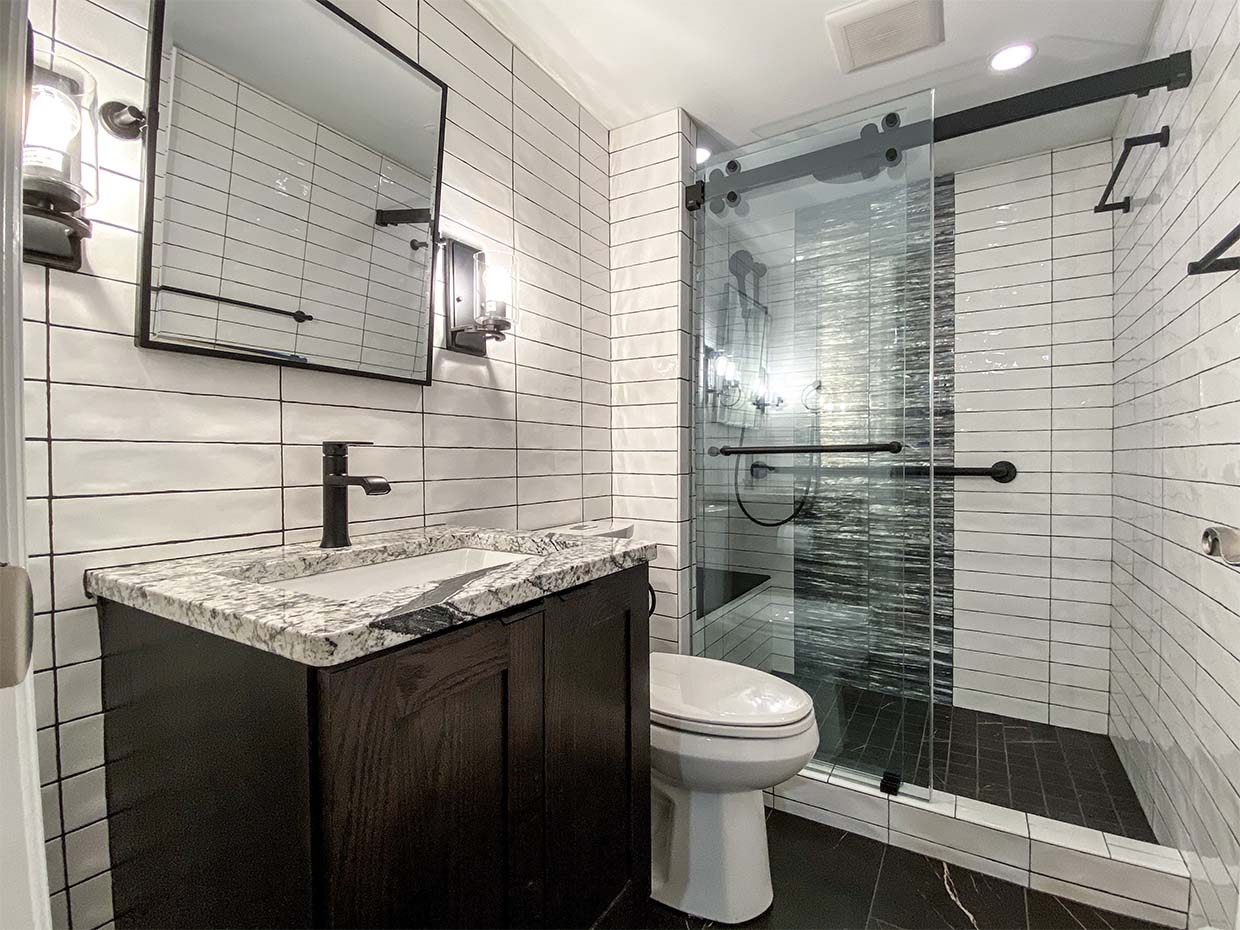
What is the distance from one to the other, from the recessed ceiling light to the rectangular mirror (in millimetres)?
1678

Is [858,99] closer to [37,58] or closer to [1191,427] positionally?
[1191,427]

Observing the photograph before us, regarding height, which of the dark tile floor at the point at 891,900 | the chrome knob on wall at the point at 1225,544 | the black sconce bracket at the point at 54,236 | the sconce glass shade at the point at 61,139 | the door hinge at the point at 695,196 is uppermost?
the door hinge at the point at 695,196

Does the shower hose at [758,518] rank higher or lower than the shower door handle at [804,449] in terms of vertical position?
lower

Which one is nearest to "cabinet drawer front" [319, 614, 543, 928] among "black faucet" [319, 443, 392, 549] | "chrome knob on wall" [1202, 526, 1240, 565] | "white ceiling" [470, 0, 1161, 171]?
"black faucet" [319, 443, 392, 549]

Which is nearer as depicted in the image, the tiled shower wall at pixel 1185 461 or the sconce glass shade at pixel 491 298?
the tiled shower wall at pixel 1185 461

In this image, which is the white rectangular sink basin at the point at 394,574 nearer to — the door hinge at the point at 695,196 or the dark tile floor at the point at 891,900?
the dark tile floor at the point at 891,900

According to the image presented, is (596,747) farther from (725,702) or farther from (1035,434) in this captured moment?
(1035,434)

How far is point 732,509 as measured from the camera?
2.13 metres

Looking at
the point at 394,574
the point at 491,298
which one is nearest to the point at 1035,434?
the point at 491,298

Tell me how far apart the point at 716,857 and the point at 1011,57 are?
2465 millimetres

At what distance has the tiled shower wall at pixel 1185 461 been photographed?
3.82 feet

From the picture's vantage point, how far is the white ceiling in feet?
5.21

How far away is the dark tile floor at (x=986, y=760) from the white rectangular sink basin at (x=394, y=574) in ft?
4.16

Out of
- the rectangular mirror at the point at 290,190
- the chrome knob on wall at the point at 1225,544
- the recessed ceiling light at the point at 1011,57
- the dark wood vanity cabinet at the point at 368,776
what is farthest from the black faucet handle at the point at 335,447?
the recessed ceiling light at the point at 1011,57
